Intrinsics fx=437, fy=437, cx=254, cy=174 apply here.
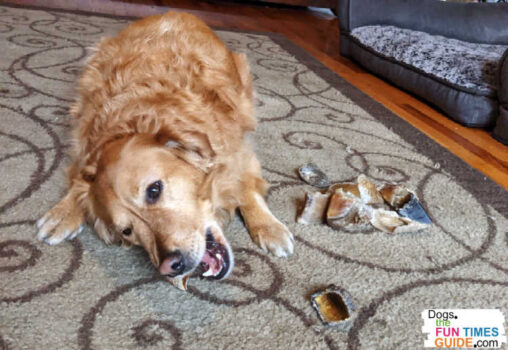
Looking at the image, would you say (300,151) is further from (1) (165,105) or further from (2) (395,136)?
(1) (165,105)

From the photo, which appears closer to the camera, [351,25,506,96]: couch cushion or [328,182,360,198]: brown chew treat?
[328,182,360,198]: brown chew treat

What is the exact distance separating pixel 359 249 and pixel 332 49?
3502 mm

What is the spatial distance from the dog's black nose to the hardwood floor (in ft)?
5.22

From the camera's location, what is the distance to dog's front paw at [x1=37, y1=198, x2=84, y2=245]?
1.41m

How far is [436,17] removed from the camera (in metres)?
3.84

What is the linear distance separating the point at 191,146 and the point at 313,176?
0.63 m

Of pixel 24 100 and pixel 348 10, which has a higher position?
pixel 348 10

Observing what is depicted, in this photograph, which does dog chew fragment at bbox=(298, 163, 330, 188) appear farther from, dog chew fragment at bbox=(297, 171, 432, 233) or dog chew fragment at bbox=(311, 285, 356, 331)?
dog chew fragment at bbox=(311, 285, 356, 331)

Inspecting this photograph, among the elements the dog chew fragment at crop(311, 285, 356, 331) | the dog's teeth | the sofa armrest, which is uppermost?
the sofa armrest

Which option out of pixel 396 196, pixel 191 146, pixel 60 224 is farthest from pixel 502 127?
pixel 60 224

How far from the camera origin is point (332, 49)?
4.56m

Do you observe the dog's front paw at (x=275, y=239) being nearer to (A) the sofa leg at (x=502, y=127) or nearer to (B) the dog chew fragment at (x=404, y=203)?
(B) the dog chew fragment at (x=404, y=203)

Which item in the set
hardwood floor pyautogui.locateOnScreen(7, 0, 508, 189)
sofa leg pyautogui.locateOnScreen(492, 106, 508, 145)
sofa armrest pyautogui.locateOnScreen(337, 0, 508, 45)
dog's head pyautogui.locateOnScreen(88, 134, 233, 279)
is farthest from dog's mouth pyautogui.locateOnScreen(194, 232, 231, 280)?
sofa armrest pyautogui.locateOnScreen(337, 0, 508, 45)

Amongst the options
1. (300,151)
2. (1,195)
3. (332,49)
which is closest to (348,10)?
(332,49)
